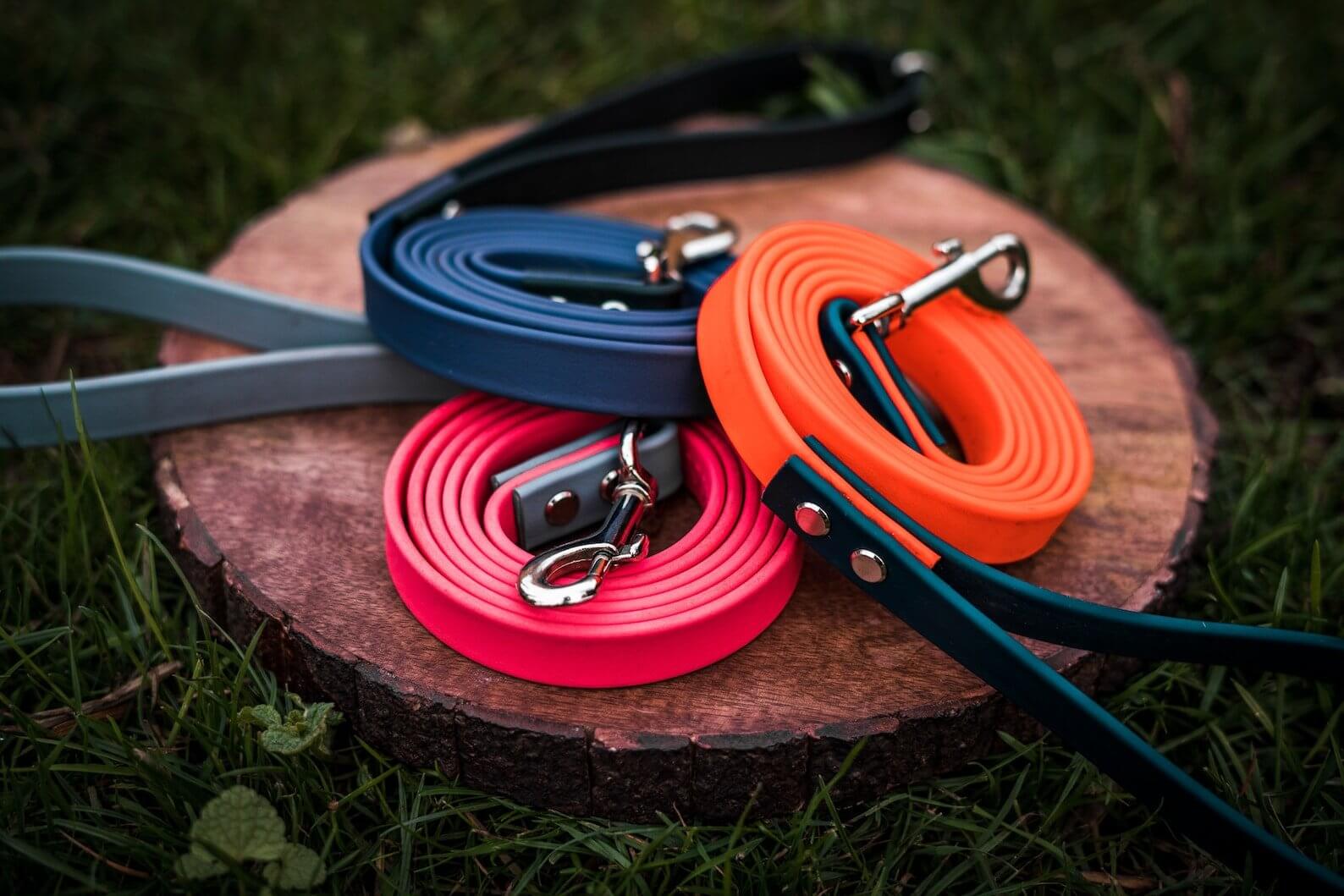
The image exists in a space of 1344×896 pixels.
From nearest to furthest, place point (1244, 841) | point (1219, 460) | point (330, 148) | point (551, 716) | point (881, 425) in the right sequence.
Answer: point (1244, 841) → point (551, 716) → point (881, 425) → point (1219, 460) → point (330, 148)

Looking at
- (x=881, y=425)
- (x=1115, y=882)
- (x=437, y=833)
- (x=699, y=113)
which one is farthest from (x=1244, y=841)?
(x=699, y=113)

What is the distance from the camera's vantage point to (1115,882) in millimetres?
1766

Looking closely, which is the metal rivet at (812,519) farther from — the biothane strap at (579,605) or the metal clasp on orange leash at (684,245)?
the metal clasp on orange leash at (684,245)

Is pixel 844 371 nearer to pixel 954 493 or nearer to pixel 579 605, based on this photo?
pixel 954 493

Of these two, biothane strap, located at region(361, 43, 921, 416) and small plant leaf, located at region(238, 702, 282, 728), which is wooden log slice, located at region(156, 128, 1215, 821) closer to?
Result: small plant leaf, located at region(238, 702, 282, 728)

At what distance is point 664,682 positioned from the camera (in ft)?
6.03

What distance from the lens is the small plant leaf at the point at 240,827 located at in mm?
1680

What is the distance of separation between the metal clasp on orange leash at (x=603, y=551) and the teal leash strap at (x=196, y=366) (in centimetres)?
57

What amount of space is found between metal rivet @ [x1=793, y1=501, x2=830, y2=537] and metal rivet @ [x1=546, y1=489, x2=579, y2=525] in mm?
431

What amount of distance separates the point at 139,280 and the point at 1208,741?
234 centimetres

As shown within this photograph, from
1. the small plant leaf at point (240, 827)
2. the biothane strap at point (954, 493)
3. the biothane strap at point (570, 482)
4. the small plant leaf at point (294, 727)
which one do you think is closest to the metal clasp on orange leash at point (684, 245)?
the biothane strap at point (954, 493)

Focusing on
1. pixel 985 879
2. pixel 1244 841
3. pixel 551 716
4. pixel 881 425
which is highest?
pixel 881 425

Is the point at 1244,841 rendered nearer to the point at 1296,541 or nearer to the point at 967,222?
the point at 1296,541

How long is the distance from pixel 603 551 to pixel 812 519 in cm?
33
